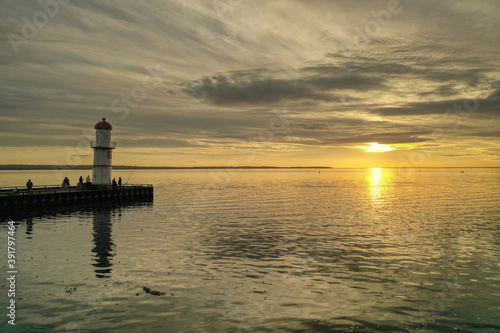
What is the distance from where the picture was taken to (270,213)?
50438mm

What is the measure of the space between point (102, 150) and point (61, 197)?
1258 cm

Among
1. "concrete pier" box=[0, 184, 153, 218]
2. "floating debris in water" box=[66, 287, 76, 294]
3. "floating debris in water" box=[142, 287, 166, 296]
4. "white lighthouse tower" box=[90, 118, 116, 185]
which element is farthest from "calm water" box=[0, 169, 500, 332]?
"white lighthouse tower" box=[90, 118, 116, 185]

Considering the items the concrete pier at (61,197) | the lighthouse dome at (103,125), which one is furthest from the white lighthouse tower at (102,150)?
the concrete pier at (61,197)

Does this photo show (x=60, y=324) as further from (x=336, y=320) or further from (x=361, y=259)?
(x=361, y=259)

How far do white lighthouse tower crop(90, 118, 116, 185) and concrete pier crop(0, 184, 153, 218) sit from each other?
2.22m

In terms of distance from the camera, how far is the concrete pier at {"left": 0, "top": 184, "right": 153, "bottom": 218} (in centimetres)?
4634

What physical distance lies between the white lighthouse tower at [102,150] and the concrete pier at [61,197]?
7.28 ft

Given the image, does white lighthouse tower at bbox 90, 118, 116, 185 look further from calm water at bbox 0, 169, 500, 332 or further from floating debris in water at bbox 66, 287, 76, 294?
floating debris in water at bbox 66, 287, 76, 294

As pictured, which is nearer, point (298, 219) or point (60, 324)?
point (60, 324)

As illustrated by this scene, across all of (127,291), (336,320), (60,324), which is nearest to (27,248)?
(127,291)

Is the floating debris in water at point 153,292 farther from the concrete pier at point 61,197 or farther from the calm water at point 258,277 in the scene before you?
the concrete pier at point 61,197

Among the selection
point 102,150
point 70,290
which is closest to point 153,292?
point 70,290

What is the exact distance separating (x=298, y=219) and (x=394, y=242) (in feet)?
50.0

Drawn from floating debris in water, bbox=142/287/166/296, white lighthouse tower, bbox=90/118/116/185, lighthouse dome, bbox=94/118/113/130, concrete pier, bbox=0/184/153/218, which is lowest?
floating debris in water, bbox=142/287/166/296
